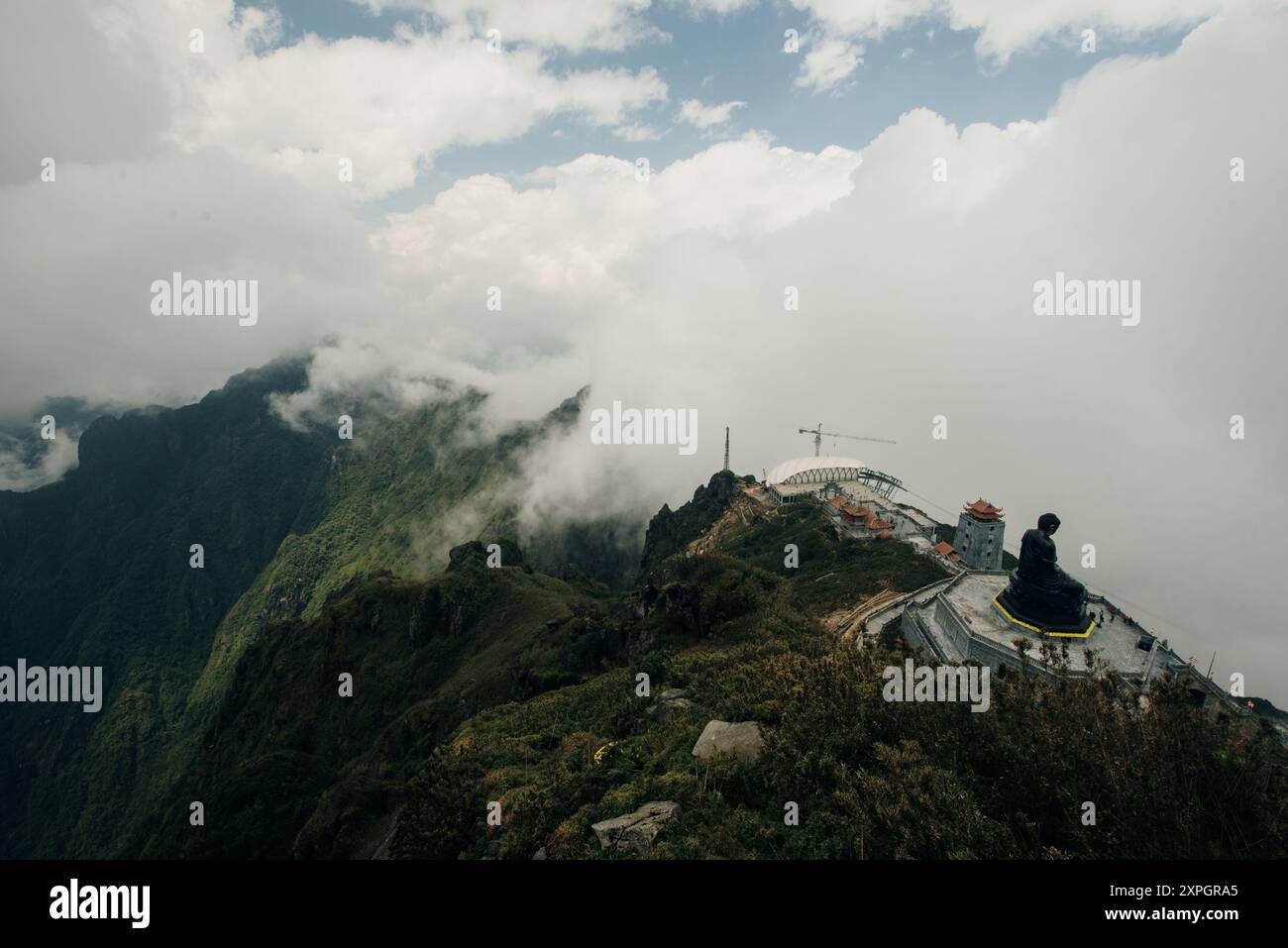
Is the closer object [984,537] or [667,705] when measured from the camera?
[667,705]

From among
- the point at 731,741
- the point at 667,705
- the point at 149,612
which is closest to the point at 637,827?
the point at 731,741

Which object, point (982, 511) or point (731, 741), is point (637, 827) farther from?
point (982, 511)

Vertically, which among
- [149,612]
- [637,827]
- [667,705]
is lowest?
[149,612]

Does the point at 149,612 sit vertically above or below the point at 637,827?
below

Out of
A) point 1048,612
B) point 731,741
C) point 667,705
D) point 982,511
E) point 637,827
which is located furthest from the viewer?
point 982,511

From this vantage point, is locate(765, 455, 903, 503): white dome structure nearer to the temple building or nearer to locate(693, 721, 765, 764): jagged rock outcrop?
the temple building
